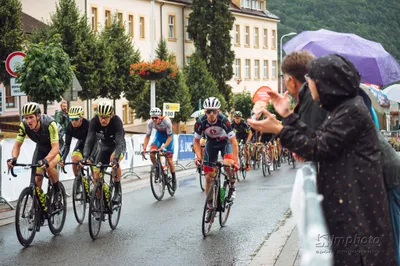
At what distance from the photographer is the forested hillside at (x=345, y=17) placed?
5353cm

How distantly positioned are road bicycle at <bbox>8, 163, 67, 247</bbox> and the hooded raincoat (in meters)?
6.42

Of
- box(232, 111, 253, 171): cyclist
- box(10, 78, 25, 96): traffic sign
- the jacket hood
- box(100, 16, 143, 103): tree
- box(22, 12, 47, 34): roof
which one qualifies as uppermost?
box(22, 12, 47, 34): roof

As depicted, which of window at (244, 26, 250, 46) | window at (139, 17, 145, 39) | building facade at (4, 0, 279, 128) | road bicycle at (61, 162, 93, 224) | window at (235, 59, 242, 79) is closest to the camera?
road bicycle at (61, 162, 93, 224)

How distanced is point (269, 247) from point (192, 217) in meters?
3.58

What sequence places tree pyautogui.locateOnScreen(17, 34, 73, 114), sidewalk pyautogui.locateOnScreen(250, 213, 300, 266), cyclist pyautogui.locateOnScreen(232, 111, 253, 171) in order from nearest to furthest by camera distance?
sidewalk pyautogui.locateOnScreen(250, 213, 300, 266) → tree pyautogui.locateOnScreen(17, 34, 73, 114) → cyclist pyautogui.locateOnScreen(232, 111, 253, 171)

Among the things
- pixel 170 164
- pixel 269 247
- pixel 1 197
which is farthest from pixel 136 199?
pixel 269 247

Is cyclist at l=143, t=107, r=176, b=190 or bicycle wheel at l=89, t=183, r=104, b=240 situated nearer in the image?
bicycle wheel at l=89, t=183, r=104, b=240

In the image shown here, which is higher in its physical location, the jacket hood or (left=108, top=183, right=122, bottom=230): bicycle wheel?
the jacket hood

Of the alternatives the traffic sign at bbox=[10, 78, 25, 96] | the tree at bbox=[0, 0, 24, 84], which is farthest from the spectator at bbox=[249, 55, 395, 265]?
the tree at bbox=[0, 0, 24, 84]

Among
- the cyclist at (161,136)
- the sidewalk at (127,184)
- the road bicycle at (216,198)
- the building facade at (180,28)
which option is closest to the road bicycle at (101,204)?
the road bicycle at (216,198)

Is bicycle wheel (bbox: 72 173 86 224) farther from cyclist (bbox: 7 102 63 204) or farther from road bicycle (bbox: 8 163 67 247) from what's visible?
cyclist (bbox: 7 102 63 204)

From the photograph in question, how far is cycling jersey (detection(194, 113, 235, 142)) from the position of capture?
1121 cm

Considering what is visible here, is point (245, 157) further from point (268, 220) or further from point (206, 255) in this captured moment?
point (206, 255)

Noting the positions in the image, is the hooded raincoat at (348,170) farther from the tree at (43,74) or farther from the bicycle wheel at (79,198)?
the tree at (43,74)
